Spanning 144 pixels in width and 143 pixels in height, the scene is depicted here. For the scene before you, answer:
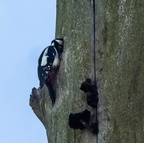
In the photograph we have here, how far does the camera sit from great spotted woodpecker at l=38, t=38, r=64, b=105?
175 inches

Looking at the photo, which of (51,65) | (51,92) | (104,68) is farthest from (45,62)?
(104,68)

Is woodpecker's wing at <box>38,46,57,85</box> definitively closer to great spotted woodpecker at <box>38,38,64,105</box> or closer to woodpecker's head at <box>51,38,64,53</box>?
great spotted woodpecker at <box>38,38,64,105</box>

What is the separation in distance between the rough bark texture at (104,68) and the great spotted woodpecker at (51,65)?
0.19 feet

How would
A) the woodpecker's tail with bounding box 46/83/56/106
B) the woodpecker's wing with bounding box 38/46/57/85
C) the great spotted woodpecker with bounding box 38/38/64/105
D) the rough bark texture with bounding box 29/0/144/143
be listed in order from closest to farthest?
the rough bark texture with bounding box 29/0/144/143 → the woodpecker's tail with bounding box 46/83/56/106 → the great spotted woodpecker with bounding box 38/38/64/105 → the woodpecker's wing with bounding box 38/46/57/85

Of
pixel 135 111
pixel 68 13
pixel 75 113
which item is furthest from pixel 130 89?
pixel 68 13

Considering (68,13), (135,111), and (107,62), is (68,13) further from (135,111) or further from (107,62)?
(135,111)

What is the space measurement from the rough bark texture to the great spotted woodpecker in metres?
0.06

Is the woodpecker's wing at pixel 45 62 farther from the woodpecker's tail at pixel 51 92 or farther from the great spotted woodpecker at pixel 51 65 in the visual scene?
the woodpecker's tail at pixel 51 92

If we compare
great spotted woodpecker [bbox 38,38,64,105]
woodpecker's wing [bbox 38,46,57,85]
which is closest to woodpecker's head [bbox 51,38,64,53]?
great spotted woodpecker [bbox 38,38,64,105]

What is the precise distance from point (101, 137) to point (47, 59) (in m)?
1.62

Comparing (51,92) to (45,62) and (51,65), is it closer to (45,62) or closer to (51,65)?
(51,65)

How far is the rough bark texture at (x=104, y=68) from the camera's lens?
3.50 meters

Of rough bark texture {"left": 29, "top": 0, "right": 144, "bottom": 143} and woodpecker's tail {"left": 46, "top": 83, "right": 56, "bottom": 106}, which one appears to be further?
woodpecker's tail {"left": 46, "top": 83, "right": 56, "bottom": 106}

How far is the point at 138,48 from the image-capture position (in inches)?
141
